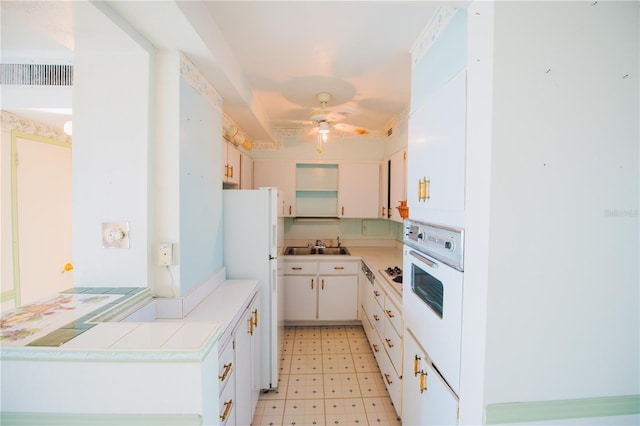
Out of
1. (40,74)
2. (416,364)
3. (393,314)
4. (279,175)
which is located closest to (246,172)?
(279,175)

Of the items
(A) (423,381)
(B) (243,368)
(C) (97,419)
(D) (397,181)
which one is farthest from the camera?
(D) (397,181)

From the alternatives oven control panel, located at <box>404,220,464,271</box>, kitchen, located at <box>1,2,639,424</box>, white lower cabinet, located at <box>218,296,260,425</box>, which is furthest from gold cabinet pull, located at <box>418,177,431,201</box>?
white lower cabinet, located at <box>218,296,260,425</box>

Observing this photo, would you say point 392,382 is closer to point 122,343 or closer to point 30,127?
point 122,343

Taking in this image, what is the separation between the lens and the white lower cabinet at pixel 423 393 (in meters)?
1.14

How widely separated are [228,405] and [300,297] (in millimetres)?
1995

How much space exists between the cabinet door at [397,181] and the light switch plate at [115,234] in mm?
2204

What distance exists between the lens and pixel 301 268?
3.26m

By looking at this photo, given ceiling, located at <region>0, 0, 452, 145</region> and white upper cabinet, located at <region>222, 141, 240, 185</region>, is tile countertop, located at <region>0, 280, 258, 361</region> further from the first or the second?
white upper cabinet, located at <region>222, 141, 240, 185</region>

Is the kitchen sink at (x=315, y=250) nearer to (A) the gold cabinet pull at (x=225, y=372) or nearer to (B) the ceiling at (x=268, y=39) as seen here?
(B) the ceiling at (x=268, y=39)

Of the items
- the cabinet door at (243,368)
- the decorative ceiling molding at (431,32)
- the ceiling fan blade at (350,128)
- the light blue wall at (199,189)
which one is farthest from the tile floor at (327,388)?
the decorative ceiling molding at (431,32)

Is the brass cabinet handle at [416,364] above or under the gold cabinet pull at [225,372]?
under

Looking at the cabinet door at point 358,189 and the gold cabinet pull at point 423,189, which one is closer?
the gold cabinet pull at point 423,189

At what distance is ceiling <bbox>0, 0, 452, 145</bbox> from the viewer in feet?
3.67

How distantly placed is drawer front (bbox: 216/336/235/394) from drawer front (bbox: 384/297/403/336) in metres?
1.10
